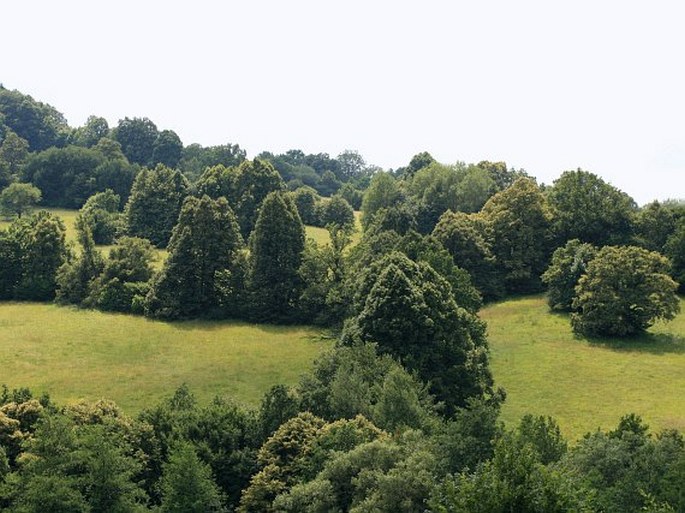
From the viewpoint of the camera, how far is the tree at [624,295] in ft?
201

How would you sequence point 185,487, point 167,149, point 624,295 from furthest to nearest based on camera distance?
point 167,149 → point 624,295 → point 185,487

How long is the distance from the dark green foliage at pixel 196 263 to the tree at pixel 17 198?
5228 centimetres

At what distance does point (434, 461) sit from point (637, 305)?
4111 cm

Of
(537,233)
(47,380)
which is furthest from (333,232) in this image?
(47,380)

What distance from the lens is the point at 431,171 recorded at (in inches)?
4385

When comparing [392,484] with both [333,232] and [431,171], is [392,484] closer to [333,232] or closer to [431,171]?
[333,232]

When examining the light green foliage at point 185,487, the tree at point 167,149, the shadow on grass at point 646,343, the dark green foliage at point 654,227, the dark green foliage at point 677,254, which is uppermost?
the tree at point 167,149

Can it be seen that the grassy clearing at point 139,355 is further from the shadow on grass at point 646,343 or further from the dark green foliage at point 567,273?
the dark green foliage at point 567,273

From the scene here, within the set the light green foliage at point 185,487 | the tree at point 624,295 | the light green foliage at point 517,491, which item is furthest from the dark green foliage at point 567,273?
the light green foliage at point 517,491

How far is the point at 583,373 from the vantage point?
181ft

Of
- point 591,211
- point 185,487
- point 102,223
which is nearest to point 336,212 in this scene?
point 102,223

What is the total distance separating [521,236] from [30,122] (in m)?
152

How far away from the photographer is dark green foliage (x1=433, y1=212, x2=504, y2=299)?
78188 mm

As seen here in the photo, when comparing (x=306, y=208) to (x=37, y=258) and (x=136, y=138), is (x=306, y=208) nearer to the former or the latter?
(x=37, y=258)
